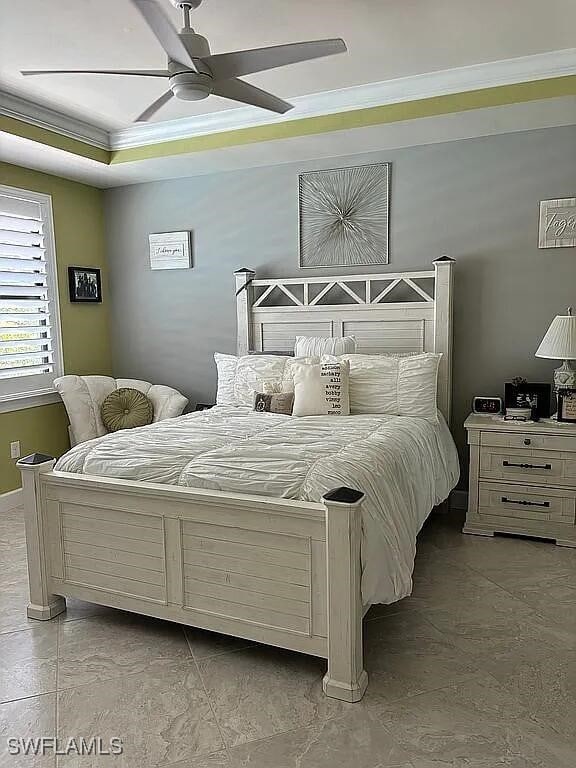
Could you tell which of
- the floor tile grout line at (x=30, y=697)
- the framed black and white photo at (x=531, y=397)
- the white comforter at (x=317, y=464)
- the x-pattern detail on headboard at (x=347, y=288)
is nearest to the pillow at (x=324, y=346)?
the x-pattern detail on headboard at (x=347, y=288)

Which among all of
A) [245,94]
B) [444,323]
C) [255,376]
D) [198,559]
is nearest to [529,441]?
[444,323]

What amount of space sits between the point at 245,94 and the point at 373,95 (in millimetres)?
1222

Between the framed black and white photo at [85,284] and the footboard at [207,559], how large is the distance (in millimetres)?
2480

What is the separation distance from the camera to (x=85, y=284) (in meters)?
5.01

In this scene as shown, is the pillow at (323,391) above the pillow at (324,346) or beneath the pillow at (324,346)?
beneath

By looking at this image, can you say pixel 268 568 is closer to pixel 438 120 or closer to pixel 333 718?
pixel 333 718

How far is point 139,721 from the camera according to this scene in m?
2.03

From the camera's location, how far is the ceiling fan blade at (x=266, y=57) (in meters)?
2.29

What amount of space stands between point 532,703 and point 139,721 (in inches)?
52.9

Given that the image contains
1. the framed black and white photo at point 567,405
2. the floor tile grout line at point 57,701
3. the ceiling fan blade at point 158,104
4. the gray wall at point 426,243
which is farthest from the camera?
the gray wall at point 426,243

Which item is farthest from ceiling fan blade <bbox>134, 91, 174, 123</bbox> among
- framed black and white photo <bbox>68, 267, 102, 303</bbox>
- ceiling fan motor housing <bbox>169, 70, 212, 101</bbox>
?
framed black and white photo <bbox>68, 267, 102, 303</bbox>

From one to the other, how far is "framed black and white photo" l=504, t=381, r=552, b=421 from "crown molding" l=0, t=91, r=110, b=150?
3.33m

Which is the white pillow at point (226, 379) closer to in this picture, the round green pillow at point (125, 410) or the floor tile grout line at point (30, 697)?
the round green pillow at point (125, 410)

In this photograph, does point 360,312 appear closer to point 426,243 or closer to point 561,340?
point 426,243
